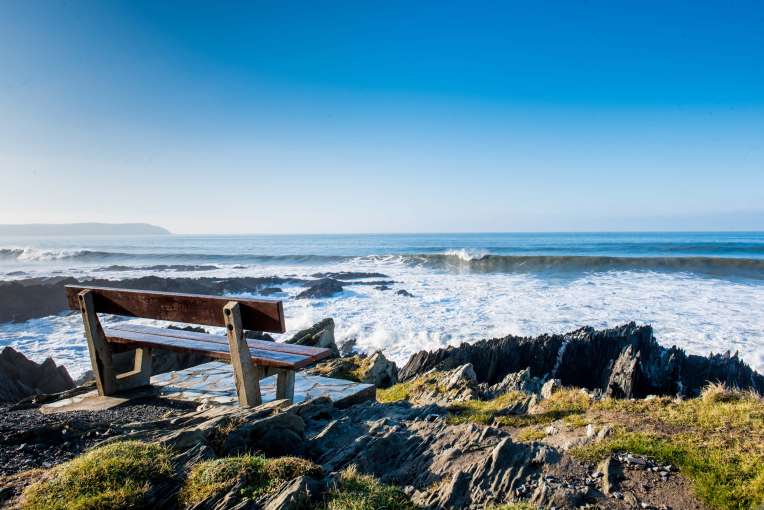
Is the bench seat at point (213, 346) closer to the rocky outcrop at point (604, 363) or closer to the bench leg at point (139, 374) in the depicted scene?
the bench leg at point (139, 374)

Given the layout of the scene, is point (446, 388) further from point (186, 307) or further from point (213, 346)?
point (186, 307)

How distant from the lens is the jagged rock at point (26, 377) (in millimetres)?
7504

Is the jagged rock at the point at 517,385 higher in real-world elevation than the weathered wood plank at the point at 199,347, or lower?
lower

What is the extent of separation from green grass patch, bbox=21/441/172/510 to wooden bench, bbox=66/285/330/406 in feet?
3.92

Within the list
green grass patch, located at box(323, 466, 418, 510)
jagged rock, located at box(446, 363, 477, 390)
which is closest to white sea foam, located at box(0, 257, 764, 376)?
jagged rock, located at box(446, 363, 477, 390)

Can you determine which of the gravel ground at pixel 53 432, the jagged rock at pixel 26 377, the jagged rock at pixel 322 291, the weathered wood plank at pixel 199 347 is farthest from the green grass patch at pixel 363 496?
the jagged rock at pixel 322 291

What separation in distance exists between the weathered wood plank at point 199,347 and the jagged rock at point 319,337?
4.47m

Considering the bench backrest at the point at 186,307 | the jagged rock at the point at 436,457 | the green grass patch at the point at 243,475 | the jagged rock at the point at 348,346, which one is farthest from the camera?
the jagged rock at the point at 348,346

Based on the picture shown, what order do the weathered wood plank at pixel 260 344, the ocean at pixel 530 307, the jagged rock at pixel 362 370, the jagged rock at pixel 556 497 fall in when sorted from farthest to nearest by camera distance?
1. the ocean at pixel 530 307
2. the jagged rock at pixel 362 370
3. the weathered wood plank at pixel 260 344
4. the jagged rock at pixel 556 497

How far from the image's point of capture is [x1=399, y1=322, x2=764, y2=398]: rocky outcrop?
7.29 m

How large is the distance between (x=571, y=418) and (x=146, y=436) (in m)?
4.09

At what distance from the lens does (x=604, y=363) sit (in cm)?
820

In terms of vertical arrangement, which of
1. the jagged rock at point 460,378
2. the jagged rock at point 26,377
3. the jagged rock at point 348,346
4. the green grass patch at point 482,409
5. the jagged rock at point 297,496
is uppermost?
the jagged rock at point 297,496

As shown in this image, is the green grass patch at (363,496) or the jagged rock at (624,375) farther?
the jagged rock at (624,375)
